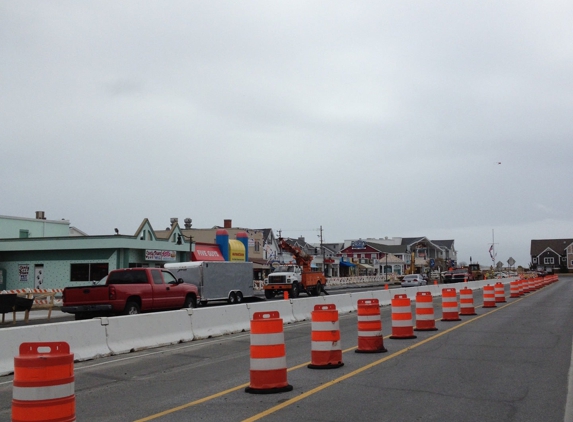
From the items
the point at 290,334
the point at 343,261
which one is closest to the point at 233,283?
the point at 290,334

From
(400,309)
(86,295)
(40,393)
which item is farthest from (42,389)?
(86,295)

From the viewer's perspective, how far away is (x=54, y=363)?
203 inches

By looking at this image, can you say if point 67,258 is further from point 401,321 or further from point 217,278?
point 401,321

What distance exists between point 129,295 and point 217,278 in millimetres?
10260

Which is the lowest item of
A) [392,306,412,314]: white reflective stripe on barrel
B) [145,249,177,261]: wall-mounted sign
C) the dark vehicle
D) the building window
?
the dark vehicle

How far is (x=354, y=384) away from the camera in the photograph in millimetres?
8836

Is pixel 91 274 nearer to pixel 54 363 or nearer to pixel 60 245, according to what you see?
pixel 60 245

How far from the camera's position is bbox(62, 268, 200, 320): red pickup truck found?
739 inches

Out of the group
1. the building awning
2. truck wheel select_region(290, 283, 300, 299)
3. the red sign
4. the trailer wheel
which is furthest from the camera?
the building awning

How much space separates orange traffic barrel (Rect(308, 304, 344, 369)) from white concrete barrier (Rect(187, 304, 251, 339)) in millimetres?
6526

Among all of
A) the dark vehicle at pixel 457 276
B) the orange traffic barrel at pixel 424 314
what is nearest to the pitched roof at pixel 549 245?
the dark vehicle at pixel 457 276

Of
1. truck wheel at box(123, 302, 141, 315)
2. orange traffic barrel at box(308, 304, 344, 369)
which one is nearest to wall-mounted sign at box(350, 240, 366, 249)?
truck wheel at box(123, 302, 141, 315)

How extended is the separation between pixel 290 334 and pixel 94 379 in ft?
23.9

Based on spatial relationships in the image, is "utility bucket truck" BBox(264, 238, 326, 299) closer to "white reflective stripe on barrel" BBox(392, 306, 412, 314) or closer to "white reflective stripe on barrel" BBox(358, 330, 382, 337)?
"white reflective stripe on barrel" BBox(392, 306, 412, 314)
